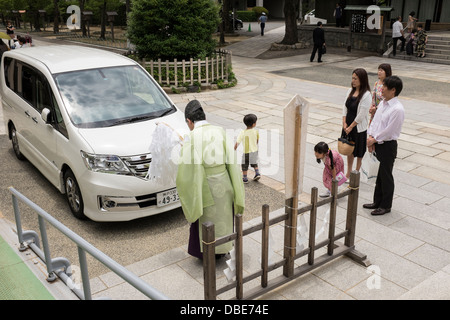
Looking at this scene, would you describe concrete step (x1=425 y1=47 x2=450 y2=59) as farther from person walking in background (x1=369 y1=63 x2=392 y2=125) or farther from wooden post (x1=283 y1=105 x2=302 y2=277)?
wooden post (x1=283 y1=105 x2=302 y2=277)

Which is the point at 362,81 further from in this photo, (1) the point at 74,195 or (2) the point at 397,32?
Result: (2) the point at 397,32

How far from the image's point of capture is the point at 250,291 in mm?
3928

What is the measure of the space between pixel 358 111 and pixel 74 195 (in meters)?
4.09

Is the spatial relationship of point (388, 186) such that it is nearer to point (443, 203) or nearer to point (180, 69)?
point (443, 203)

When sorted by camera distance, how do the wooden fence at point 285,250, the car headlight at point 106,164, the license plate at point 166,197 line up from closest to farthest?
the wooden fence at point 285,250, the car headlight at point 106,164, the license plate at point 166,197

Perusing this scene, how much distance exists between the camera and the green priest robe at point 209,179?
3.98m

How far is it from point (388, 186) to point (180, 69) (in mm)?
9181

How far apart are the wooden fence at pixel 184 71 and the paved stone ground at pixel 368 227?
100 cm

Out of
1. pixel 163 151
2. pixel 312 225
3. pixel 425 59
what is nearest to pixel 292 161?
pixel 312 225

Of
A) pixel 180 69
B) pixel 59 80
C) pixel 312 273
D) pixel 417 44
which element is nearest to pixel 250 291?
pixel 312 273

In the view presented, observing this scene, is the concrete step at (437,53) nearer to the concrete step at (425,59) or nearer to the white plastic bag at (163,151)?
the concrete step at (425,59)

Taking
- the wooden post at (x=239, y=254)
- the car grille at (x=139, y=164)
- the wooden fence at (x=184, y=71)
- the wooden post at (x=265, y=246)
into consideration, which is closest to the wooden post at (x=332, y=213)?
the wooden post at (x=265, y=246)

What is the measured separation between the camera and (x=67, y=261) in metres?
3.84

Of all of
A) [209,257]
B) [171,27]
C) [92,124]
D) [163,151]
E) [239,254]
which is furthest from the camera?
[171,27]
